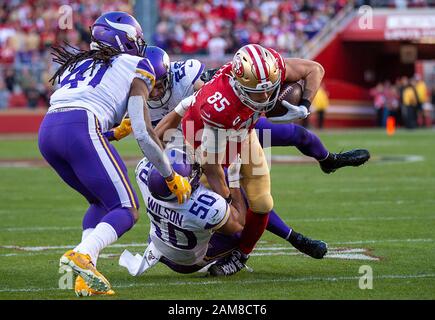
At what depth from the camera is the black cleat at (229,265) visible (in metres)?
6.33

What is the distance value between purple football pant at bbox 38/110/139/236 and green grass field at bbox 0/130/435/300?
19.6 inches

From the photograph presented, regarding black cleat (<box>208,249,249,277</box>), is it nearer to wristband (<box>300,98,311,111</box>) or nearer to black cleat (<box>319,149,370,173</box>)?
wristband (<box>300,98,311,111</box>)

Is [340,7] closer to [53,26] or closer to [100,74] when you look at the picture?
[53,26]

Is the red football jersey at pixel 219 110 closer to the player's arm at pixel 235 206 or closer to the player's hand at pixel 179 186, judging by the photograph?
the player's arm at pixel 235 206

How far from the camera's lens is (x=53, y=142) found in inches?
221

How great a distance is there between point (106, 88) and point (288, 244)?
258 centimetres

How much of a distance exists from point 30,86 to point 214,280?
18213 millimetres

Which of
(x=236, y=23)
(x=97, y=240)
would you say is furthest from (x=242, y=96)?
(x=236, y=23)

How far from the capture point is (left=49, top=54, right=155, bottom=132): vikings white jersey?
5727 mm

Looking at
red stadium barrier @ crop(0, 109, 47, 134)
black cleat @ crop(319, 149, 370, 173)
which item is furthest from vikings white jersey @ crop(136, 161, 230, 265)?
red stadium barrier @ crop(0, 109, 47, 134)

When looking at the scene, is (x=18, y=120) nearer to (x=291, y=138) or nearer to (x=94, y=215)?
(x=291, y=138)

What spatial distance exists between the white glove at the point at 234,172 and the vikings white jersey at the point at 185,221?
1.44ft

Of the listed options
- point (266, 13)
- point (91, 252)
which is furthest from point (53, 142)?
point (266, 13)

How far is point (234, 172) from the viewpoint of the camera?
6.47 m
